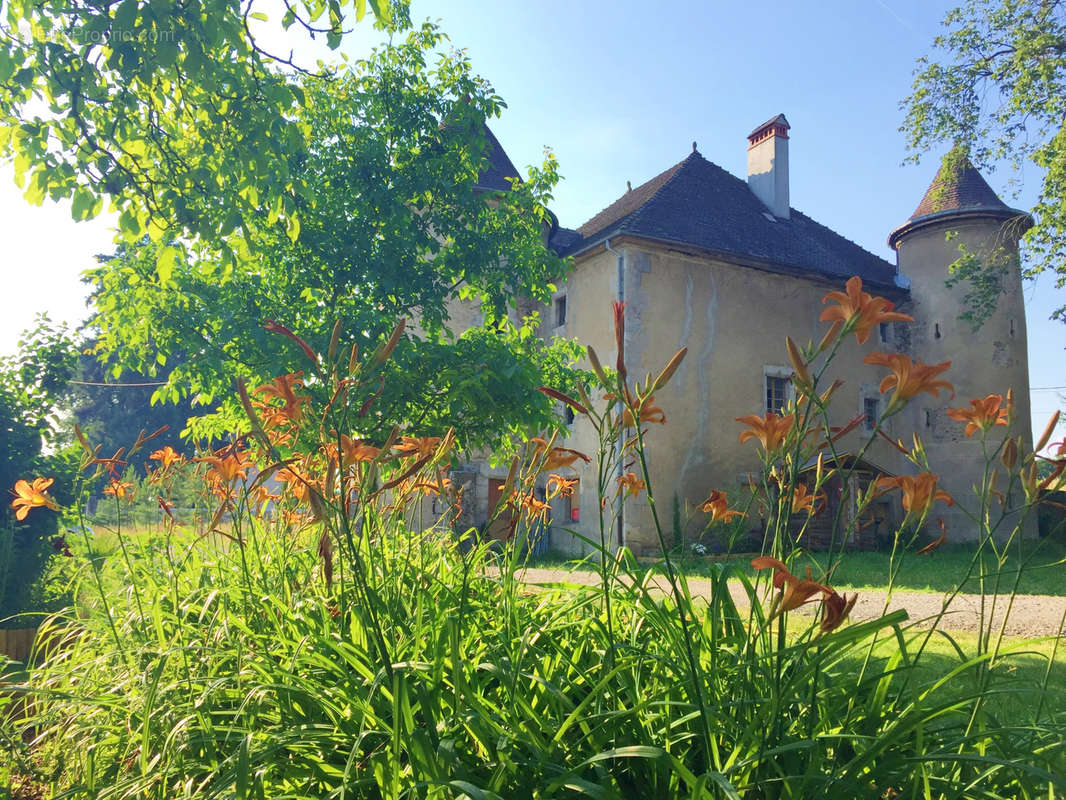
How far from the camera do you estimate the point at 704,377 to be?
1523cm

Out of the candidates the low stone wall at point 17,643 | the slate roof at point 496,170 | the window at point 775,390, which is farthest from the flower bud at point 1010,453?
the window at point 775,390

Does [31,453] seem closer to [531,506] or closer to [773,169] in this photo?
[531,506]

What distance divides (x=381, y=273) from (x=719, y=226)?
35.8 feet

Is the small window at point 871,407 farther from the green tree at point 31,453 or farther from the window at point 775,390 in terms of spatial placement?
the green tree at point 31,453

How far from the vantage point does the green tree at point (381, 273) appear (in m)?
7.16

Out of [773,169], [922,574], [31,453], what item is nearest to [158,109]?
[31,453]

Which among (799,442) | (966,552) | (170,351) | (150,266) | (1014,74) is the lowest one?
(966,552)

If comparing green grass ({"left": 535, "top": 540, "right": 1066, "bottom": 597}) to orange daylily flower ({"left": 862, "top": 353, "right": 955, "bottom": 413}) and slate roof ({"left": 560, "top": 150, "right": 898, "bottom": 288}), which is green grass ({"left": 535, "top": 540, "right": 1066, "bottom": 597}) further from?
slate roof ({"left": 560, "top": 150, "right": 898, "bottom": 288})

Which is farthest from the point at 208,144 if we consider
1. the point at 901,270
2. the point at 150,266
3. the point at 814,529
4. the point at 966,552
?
the point at 901,270

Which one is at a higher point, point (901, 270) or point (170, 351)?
point (901, 270)

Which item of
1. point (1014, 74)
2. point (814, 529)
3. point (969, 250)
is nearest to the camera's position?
point (1014, 74)

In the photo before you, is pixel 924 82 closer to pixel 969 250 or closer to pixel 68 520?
pixel 969 250

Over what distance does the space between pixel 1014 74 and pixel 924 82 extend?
1550mm

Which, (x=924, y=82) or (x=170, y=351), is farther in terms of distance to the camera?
(x=924, y=82)
